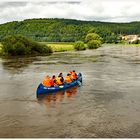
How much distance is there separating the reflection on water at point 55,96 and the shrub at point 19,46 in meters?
35.1

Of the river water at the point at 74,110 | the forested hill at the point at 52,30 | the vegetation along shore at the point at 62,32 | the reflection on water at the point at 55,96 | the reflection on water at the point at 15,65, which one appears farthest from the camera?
the forested hill at the point at 52,30

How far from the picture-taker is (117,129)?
14.6 metres

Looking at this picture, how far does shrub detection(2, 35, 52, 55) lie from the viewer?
2243 inches

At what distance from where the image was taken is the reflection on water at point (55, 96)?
20.2 meters

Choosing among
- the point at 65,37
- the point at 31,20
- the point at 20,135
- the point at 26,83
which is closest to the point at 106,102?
the point at 20,135

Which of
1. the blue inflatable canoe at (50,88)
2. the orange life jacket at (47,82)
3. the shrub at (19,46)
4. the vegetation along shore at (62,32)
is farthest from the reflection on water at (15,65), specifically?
the vegetation along shore at (62,32)

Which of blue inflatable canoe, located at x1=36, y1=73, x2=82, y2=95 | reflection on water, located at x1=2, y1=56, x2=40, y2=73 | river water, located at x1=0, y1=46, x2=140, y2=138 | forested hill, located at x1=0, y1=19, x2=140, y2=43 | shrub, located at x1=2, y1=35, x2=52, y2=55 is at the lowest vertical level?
river water, located at x1=0, y1=46, x2=140, y2=138

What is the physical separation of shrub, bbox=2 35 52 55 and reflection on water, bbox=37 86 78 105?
35122 millimetres

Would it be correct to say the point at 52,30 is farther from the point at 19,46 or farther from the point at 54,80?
the point at 54,80

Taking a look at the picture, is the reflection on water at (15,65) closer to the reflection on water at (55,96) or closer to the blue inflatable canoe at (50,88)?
the blue inflatable canoe at (50,88)

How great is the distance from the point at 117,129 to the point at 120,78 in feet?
49.5

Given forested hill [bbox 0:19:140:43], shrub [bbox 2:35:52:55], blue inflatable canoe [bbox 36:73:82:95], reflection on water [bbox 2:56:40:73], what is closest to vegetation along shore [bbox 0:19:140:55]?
forested hill [bbox 0:19:140:43]

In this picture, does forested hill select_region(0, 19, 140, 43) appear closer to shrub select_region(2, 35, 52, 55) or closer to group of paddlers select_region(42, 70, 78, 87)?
shrub select_region(2, 35, 52, 55)

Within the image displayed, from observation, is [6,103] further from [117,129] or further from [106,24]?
[106,24]
